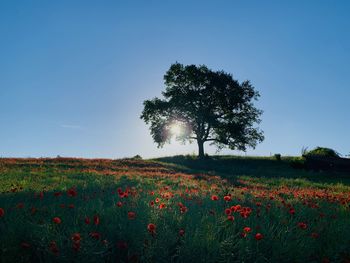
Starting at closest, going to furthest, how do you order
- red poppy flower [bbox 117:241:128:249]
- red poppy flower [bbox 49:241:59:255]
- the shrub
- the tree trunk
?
red poppy flower [bbox 49:241:59:255]
red poppy flower [bbox 117:241:128:249]
the shrub
the tree trunk

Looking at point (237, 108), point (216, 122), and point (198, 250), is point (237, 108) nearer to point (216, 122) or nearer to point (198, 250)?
point (216, 122)

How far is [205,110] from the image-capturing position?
2074 inches

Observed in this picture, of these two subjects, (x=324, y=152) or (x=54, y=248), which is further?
(x=324, y=152)

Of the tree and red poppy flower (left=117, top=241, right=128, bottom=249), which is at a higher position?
the tree

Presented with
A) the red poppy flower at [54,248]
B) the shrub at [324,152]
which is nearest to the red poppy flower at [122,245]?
the red poppy flower at [54,248]

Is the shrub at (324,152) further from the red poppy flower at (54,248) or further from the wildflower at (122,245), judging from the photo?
the red poppy flower at (54,248)

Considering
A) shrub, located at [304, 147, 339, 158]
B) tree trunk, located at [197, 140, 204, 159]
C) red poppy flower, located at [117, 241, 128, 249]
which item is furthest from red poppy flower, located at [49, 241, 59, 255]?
tree trunk, located at [197, 140, 204, 159]

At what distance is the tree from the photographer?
52.7 m

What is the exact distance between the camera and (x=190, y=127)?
178 ft

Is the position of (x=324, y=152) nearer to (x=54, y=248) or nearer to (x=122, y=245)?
(x=122, y=245)

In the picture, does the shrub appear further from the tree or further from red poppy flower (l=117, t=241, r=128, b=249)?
red poppy flower (l=117, t=241, r=128, b=249)

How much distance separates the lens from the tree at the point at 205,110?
173 feet

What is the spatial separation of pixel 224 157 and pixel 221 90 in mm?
9291

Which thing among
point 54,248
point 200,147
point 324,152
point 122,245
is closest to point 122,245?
point 122,245
